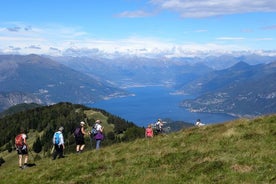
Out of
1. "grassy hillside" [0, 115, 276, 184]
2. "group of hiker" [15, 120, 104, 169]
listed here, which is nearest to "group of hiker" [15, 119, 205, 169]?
"group of hiker" [15, 120, 104, 169]

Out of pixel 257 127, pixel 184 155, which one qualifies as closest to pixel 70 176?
pixel 184 155

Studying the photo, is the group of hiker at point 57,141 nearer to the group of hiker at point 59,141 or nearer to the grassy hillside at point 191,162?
the group of hiker at point 59,141

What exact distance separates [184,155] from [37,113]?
6796 inches

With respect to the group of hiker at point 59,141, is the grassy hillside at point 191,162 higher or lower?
higher

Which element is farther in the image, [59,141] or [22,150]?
[59,141]

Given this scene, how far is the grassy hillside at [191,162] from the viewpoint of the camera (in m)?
18.0

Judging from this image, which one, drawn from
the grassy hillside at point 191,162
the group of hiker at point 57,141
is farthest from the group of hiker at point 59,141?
the grassy hillside at point 191,162

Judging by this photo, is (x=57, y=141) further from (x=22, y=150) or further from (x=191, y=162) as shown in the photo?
(x=191, y=162)

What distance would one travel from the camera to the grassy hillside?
18.0 m

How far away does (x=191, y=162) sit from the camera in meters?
21.2

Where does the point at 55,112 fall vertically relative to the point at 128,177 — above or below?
below

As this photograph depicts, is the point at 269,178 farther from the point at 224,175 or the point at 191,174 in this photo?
the point at 191,174

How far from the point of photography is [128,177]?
775 inches

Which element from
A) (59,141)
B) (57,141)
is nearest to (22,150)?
(57,141)
